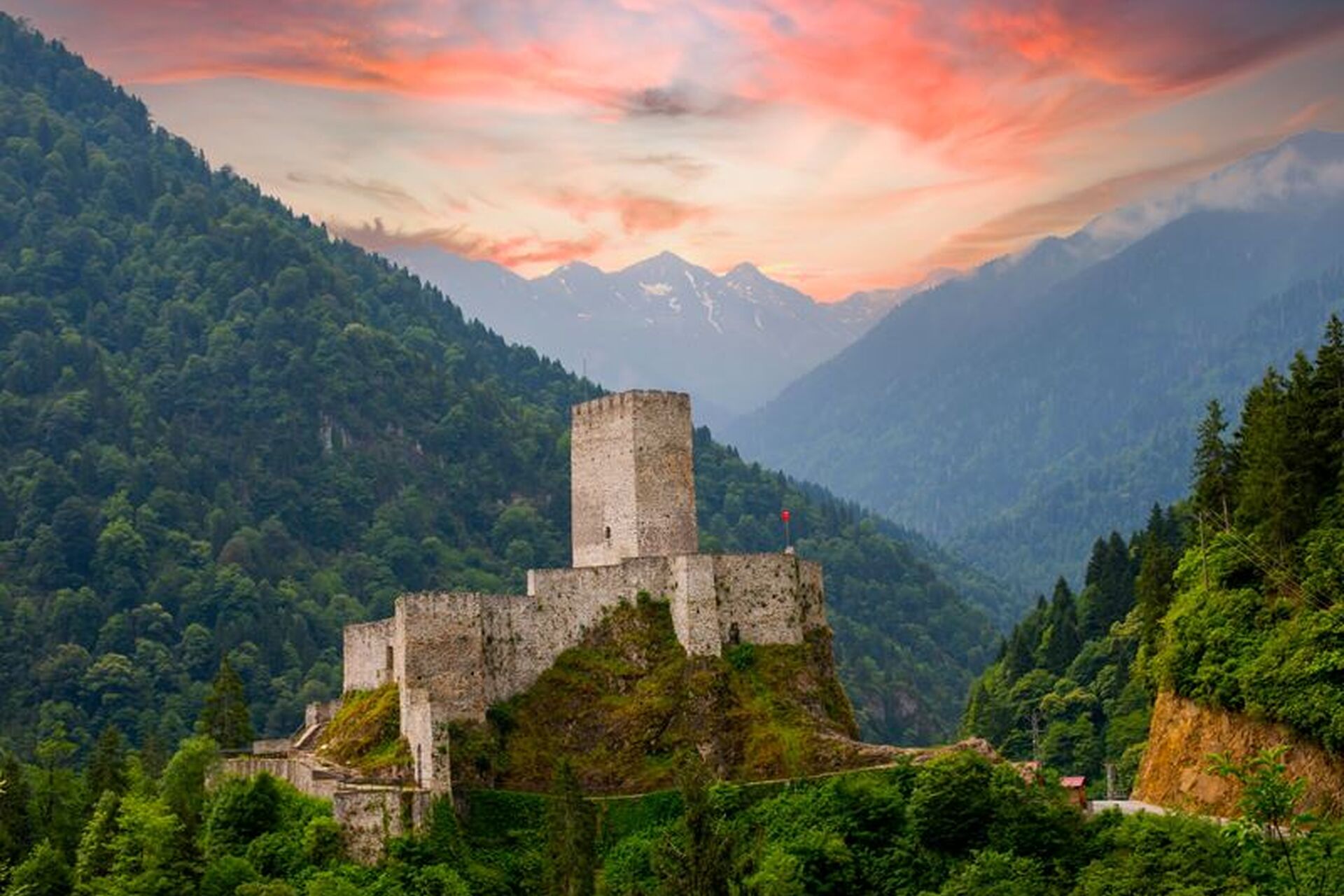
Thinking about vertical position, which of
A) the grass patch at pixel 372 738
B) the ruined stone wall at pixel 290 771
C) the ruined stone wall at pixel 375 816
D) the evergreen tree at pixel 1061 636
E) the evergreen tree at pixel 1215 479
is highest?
the evergreen tree at pixel 1215 479

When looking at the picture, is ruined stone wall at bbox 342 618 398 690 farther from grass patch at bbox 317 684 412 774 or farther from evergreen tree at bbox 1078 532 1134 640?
evergreen tree at bbox 1078 532 1134 640

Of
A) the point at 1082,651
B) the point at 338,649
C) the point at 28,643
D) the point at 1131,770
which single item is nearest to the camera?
the point at 1131,770

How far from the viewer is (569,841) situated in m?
66.8

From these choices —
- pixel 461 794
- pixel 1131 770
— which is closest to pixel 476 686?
pixel 461 794

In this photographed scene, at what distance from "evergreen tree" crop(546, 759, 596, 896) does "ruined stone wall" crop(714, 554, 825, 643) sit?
9.99 meters

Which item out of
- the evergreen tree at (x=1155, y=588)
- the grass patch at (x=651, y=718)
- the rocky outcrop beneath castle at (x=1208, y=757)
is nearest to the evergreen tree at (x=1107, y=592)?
the evergreen tree at (x=1155, y=588)

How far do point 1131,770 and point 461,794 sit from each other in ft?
140

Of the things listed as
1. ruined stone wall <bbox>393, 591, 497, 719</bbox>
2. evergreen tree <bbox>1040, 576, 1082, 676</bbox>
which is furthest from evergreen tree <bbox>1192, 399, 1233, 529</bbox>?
evergreen tree <bbox>1040, 576, 1082, 676</bbox>

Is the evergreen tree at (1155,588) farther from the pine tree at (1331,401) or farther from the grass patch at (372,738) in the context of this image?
the grass patch at (372,738)

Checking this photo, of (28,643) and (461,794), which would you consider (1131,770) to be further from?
(28,643)

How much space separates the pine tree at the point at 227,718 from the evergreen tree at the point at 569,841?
27.7 metres

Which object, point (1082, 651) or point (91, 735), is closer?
point (1082, 651)

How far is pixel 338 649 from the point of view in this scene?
18050 centimetres

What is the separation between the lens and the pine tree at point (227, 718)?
9238 cm
